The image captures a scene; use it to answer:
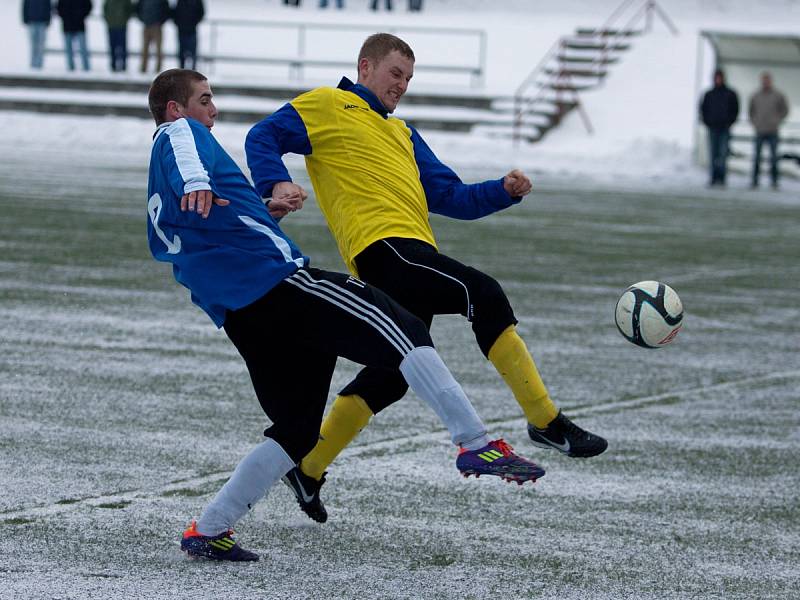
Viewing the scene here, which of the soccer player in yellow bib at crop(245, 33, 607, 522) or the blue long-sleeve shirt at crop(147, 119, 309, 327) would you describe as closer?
the blue long-sleeve shirt at crop(147, 119, 309, 327)

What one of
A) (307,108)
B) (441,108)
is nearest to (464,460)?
(307,108)

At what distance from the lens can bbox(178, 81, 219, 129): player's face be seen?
5281mm

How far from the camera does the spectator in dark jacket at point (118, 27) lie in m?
35.4

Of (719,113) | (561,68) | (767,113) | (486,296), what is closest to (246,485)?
(486,296)

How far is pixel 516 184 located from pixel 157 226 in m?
1.52

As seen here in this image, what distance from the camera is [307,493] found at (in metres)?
5.69

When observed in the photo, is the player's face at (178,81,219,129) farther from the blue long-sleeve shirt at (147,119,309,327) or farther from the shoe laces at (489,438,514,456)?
the shoe laces at (489,438,514,456)

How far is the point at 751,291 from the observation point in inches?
534

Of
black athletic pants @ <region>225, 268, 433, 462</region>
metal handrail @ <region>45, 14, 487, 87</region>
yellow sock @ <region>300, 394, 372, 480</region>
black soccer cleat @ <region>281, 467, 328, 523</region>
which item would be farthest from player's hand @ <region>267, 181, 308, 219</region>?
metal handrail @ <region>45, 14, 487, 87</region>

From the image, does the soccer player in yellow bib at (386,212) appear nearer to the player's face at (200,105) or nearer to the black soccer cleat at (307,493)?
the black soccer cleat at (307,493)

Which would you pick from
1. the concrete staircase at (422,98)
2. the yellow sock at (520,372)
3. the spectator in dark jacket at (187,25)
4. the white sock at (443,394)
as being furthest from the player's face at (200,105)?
the spectator in dark jacket at (187,25)

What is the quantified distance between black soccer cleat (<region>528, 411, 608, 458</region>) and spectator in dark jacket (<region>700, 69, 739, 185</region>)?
22864mm

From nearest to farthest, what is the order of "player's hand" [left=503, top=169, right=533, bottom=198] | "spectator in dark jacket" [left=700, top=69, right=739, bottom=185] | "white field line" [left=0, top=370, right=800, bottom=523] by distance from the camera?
1. "white field line" [left=0, top=370, right=800, bottom=523]
2. "player's hand" [left=503, top=169, right=533, bottom=198]
3. "spectator in dark jacket" [left=700, top=69, right=739, bottom=185]

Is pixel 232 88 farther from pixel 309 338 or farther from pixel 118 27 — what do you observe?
pixel 309 338
